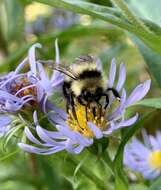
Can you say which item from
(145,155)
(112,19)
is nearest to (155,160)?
(145,155)

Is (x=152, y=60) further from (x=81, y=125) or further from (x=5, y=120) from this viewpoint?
(x=5, y=120)

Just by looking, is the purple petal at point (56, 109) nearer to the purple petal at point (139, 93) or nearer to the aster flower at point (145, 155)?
the purple petal at point (139, 93)

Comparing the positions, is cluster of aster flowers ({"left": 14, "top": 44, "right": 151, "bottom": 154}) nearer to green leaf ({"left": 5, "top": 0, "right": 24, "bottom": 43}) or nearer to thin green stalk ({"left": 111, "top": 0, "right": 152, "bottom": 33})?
thin green stalk ({"left": 111, "top": 0, "right": 152, "bottom": 33})

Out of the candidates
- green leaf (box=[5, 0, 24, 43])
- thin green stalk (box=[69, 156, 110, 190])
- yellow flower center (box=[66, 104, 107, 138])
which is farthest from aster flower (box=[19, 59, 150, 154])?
green leaf (box=[5, 0, 24, 43])

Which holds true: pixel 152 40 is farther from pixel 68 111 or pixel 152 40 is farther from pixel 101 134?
pixel 68 111

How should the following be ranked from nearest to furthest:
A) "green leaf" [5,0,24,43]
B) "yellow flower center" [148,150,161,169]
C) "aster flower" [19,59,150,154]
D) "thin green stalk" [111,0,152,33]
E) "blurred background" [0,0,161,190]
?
"thin green stalk" [111,0,152,33] < "aster flower" [19,59,150,154] < "blurred background" [0,0,161,190] < "yellow flower center" [148,150,161,169] < "green leaf" [5,0,24,43]

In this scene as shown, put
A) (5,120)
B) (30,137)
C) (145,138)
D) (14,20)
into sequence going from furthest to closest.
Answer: (14,20), (145,138), (5,120), (30,137)

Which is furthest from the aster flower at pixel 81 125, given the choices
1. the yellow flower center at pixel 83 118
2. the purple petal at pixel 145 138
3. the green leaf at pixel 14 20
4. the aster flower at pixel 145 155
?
the green leaf at pixel 14 20
